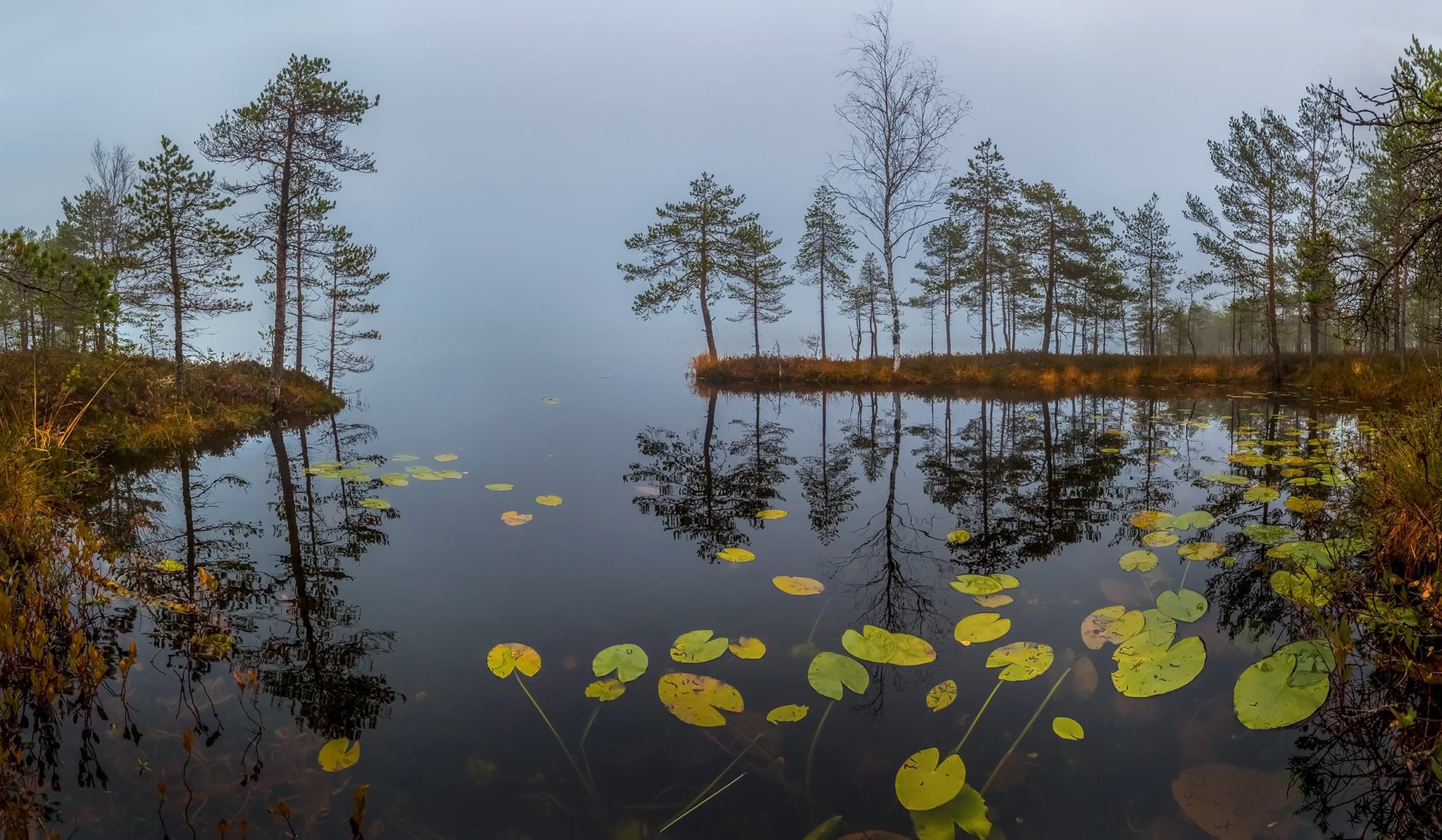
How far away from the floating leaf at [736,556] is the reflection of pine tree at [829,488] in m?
0.79

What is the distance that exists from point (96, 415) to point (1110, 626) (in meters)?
15.9

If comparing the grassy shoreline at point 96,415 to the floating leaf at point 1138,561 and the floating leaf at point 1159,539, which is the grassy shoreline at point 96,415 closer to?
the floating leaf at point 1138,561

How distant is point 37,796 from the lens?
246 cm

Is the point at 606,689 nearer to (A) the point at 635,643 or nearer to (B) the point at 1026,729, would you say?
(A) the point at 635,643

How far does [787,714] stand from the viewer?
9.73 ft

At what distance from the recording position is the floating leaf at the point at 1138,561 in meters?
4.73

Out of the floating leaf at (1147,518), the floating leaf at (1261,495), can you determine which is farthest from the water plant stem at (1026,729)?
the floating leaf at (1261,495)

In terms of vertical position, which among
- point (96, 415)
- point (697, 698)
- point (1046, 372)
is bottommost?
point (697, 698)

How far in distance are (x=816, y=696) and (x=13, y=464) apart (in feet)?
24.3

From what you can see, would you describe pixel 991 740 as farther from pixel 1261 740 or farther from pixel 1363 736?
pixel 1363 736

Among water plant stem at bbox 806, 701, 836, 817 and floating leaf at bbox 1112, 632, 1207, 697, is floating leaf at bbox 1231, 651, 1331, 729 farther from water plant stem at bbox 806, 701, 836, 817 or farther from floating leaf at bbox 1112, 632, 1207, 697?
water plant stem at bbox 806, 701, 836, 817

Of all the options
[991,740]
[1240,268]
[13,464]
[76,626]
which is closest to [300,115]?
[13,464]

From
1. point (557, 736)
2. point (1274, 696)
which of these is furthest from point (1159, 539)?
point (557, 736)

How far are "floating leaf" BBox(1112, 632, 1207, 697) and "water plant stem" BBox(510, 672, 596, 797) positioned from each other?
275 cm
